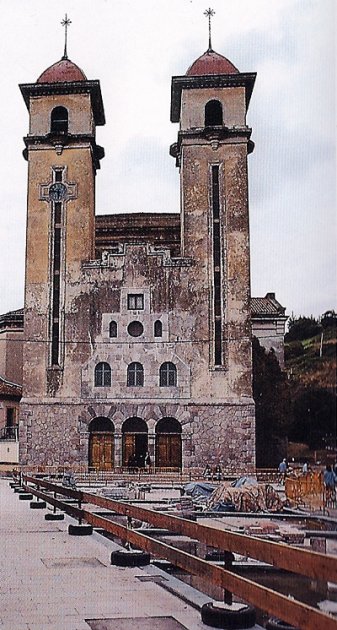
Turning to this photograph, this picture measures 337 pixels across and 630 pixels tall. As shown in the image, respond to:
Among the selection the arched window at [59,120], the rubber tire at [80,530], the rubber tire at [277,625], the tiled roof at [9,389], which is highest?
the arched window at [59,120]

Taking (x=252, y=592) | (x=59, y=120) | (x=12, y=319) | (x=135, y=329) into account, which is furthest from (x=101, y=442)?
(x=252, y=592)

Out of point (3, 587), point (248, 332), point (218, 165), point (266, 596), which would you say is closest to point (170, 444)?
point (248, 332)

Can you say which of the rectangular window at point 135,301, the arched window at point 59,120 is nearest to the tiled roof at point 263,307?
the rectangular window at point 135,301

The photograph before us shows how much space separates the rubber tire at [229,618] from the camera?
4.54 m

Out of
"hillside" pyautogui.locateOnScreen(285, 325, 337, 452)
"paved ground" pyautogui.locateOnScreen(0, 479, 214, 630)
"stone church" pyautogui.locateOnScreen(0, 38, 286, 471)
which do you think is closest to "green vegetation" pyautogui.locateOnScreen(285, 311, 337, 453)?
"hillside" pyautogui.locateOnScreen(285, 325, 337, 452)

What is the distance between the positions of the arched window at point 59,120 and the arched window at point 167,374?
34.6 ft

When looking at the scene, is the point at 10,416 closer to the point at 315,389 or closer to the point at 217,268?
the point at 217,268

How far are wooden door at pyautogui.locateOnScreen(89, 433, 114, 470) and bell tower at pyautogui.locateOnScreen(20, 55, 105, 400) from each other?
2742mm

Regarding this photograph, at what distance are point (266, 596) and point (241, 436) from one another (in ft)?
88.4

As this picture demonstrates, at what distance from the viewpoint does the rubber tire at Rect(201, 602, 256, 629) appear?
454cm

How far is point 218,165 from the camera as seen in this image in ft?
107

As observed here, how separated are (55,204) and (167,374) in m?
8.22

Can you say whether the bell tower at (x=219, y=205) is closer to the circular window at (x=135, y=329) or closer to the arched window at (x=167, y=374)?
the arched window at (x=167, y=374)

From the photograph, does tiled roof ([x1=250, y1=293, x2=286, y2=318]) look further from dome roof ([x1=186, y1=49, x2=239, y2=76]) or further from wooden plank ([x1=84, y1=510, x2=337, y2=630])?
wooden plank ([x1=84, y1=510, x2=337, y2=630])
